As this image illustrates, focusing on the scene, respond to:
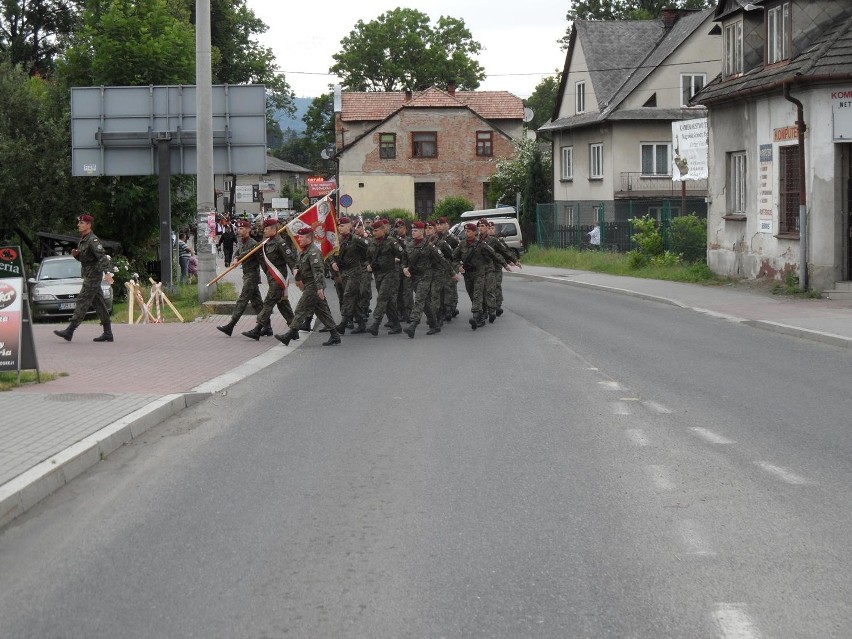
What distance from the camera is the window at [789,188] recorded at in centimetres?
2380

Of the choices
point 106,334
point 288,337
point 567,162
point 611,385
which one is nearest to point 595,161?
point 567,162

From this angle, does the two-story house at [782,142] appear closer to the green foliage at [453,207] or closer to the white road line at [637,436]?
the white road line at [637,436]

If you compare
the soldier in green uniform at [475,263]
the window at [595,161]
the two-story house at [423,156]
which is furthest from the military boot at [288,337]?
the two-story house at [423,156]

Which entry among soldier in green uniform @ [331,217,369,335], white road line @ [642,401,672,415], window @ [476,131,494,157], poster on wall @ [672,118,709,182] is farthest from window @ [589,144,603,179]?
white road line @ [642,401,672,415]

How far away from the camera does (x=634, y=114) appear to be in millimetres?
46281

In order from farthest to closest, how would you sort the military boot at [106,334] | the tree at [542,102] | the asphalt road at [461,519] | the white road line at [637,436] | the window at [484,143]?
the tree at [542,102] < the window at [484,143] < the military boot at [106,334] < the white road line at [637,436] < the asphalt road at [461,519]

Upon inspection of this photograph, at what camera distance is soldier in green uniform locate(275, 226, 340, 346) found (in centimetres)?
1642

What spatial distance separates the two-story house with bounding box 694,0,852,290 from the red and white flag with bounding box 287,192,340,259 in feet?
30.6

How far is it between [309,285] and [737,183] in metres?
14.2

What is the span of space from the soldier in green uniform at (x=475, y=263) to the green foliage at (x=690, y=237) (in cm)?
1346

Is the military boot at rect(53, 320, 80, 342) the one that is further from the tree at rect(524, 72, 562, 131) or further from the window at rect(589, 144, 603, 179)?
the tree at rect(524, 72, 562, 131)

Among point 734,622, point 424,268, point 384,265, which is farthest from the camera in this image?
point 384,265

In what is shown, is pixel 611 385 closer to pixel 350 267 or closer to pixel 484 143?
pixel 350 267

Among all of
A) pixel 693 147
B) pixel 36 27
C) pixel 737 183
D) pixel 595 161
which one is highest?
pixel 36 27
